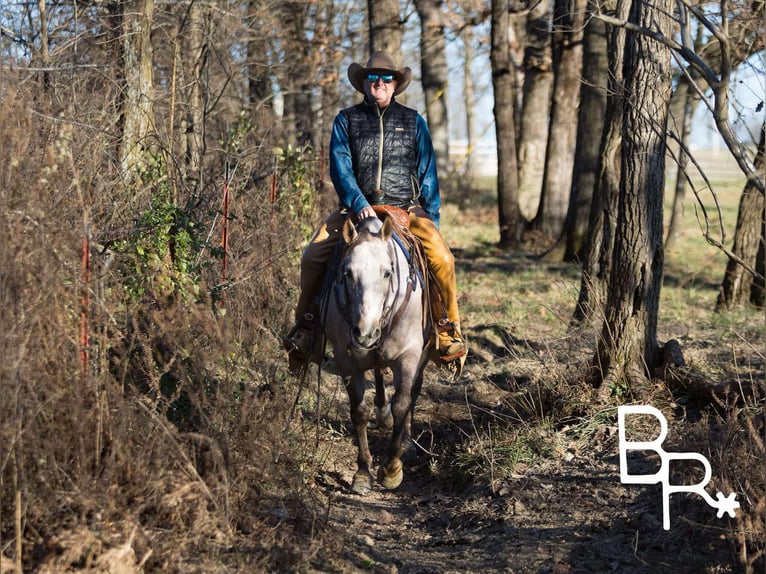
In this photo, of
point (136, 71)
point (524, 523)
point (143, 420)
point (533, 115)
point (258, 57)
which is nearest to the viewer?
point (143, 420)

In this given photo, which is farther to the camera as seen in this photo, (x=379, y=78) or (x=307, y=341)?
(x=307, y=341)

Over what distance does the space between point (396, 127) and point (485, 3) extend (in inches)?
757

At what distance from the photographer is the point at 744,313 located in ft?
41.3

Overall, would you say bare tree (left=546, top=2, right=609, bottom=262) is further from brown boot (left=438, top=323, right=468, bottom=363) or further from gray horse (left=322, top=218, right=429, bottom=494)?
gray horse (left=322, top=218, right=429, bottom=494)

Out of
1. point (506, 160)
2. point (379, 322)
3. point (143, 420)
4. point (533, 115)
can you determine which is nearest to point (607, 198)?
point (379, 322)

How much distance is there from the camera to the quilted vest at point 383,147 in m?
7.88

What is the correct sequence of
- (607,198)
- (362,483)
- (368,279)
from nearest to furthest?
(368,279) < (362,483) < (607,198)

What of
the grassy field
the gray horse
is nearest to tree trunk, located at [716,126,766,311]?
the grassy field

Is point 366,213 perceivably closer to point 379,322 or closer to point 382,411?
point 379,322

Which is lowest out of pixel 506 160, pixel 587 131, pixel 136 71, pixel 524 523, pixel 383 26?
→ pixel 524 523

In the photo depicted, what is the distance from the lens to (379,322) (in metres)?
6.74

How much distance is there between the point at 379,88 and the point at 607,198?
403 cm

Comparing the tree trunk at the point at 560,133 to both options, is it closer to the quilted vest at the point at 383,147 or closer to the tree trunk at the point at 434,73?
the tree trunk at the point at 434,73

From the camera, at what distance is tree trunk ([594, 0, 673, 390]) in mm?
7961
